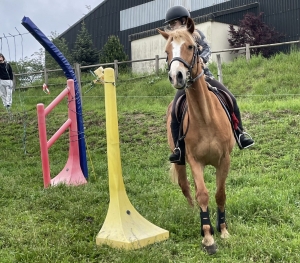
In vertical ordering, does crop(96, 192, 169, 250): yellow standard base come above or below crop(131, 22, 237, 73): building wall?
below

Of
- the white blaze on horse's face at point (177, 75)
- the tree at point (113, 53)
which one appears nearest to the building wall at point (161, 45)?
the tree at point (113, 53)

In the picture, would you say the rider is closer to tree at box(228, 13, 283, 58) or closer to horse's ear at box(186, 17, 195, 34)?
horse's ear at box(186, 17, 195, 34)

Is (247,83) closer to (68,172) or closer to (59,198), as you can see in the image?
(68,172)

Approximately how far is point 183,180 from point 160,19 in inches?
1006

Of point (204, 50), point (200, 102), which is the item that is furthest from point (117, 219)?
point (204, 50)

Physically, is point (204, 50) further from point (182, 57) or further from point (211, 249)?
point (211, 249)

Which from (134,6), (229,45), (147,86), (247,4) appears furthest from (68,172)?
(134,6)

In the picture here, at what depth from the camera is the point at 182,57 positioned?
399 cm

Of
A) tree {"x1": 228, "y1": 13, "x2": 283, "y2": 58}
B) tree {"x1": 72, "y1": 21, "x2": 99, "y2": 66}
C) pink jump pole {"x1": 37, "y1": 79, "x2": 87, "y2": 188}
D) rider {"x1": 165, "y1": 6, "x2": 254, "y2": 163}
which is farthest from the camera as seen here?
tree {"x1": 72, "y1": 21, "x2": 99, "y2": 66}

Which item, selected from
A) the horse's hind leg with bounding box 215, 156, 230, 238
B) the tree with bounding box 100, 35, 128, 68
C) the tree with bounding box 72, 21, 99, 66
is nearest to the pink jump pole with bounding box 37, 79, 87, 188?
the horse's hind leg with bounding box 215, 156, 230, 238

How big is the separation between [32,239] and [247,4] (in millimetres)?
23878

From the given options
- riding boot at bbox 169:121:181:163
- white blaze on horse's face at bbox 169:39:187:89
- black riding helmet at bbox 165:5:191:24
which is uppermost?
black riding helmet at bbox 165:5:191:24

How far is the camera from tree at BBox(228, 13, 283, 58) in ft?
70.3

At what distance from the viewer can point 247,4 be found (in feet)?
83.0
